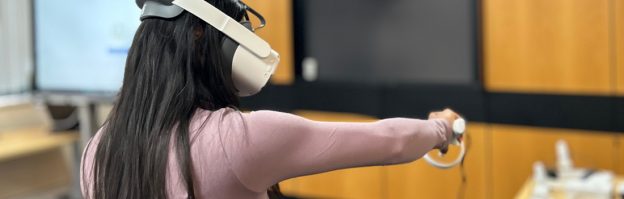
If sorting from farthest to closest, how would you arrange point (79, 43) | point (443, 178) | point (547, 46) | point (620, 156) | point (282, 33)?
point (282, 33)
point (443, 178)
point (547, 46)
point (620, 156)
point (79, 43)

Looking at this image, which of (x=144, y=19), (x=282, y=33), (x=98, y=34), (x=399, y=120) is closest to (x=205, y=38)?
(x=144, y=19)

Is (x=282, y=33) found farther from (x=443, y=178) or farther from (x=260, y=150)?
(x=260, y=150)

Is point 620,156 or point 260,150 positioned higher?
point 260,150

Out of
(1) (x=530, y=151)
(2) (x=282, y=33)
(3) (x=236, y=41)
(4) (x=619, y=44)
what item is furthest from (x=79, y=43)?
(4) (x=619, y=44)

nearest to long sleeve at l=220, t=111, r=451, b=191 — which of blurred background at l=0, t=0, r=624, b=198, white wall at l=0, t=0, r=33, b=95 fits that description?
blurred background at l=0, t=0, r=624, b=198

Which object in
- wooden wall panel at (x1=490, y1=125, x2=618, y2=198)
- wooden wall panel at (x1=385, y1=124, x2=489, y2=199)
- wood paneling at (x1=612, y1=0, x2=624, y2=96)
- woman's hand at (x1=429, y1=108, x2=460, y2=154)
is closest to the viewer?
woman's hand at (x1=429, y1=108, x2=460, y2=154)

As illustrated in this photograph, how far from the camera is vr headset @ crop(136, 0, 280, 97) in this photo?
1.02 m

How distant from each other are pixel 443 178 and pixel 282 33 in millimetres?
1212

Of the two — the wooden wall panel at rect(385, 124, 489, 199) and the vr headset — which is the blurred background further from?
the vr headset

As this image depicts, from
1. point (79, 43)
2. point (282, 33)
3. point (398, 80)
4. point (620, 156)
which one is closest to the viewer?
point (79, 43)

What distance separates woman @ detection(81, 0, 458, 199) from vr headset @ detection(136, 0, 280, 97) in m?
0.01

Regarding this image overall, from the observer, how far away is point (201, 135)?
1.01 metres

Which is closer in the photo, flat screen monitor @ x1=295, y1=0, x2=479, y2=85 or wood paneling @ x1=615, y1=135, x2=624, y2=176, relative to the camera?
wood paneling @ x1=615, y1=135, x2=624, y2=176

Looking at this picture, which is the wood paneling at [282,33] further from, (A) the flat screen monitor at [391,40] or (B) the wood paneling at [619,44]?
(B) the wood paneling at [619,44]
